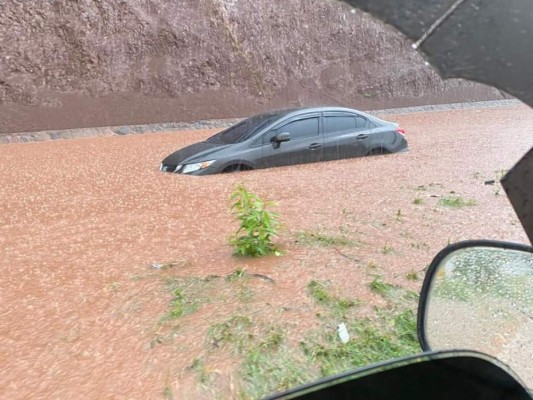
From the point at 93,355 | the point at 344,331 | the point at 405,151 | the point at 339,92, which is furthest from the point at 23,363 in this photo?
the point at 339,92

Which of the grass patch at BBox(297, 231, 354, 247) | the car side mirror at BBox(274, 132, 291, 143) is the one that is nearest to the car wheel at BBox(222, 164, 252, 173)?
the car side mirror at BBox(274, 132, 291, 143)

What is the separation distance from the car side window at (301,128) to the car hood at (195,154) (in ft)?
2.97

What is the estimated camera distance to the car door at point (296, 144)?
310 inches

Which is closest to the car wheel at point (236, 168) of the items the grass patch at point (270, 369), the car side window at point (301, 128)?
the car side window at point (301, 128)

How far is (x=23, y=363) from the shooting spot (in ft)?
9.96

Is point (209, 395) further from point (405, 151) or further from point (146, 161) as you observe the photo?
point (405, 151)

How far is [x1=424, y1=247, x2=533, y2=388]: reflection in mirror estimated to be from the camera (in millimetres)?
1283

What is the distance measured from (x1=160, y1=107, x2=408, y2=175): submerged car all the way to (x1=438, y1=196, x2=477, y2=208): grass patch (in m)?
2.24

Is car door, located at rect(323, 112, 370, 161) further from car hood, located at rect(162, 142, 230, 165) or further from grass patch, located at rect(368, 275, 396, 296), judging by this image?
grass patch, located at rect(368, 275, 396, 296)

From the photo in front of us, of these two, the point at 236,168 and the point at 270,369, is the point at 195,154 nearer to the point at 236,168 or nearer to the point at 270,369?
the point at 236,168

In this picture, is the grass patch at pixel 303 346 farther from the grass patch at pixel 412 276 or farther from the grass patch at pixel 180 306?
the grass patch at pixel 412 276

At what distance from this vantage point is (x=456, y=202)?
6.45m

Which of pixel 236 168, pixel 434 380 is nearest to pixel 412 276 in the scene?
pixel 434 380

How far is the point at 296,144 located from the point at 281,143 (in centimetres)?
25
